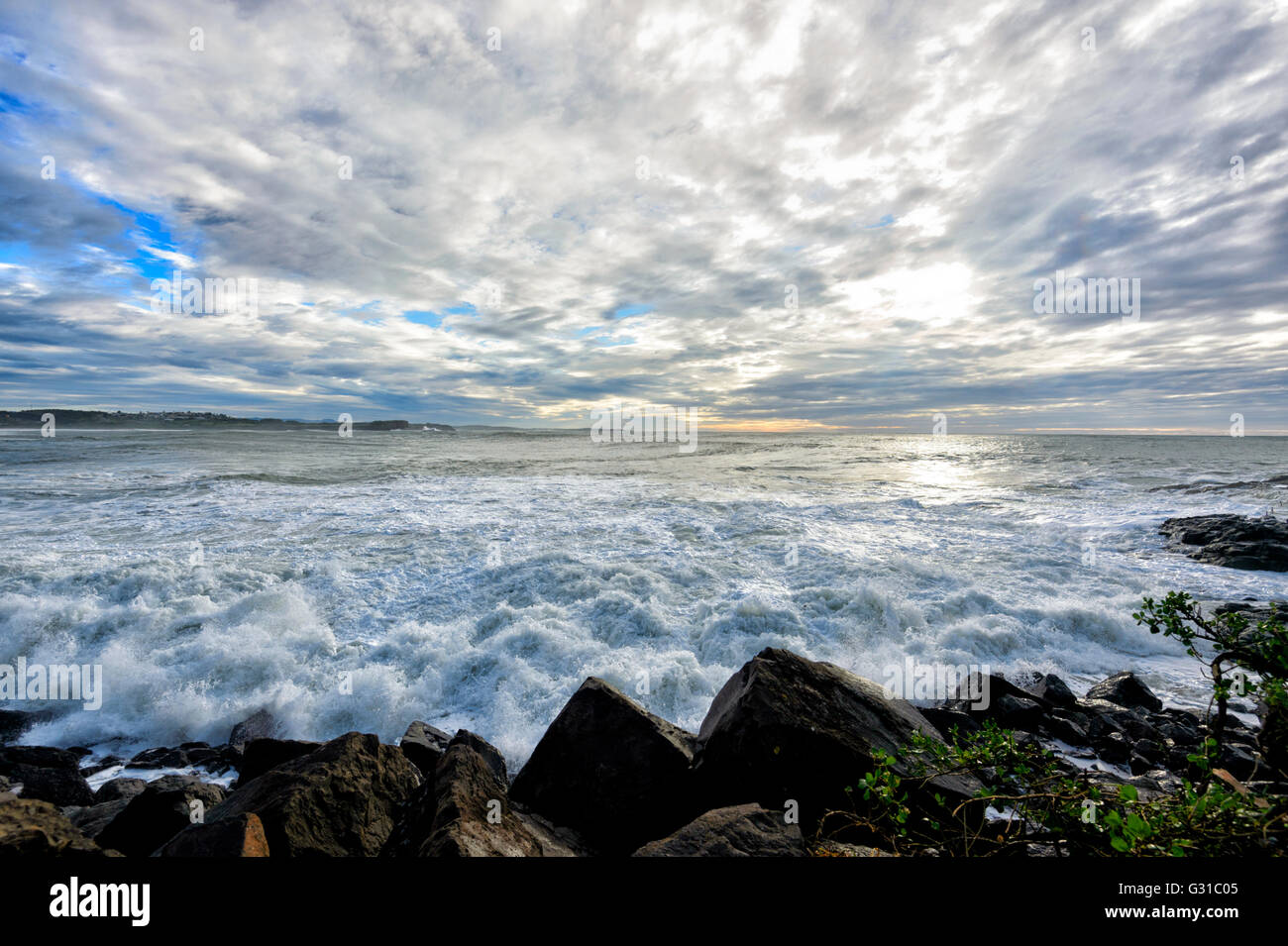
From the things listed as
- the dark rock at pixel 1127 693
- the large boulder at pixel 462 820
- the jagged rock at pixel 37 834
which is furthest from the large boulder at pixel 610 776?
the dark rock at pixel 1127 693

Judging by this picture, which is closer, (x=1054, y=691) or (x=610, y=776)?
(x=610, y=776)

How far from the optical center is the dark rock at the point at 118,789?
5102 mm

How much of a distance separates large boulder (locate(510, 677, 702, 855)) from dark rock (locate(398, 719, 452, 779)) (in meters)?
1.36

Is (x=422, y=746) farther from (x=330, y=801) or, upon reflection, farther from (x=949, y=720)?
(x=949, y=720)

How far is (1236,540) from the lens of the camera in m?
14.2

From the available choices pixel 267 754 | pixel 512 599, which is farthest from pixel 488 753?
pixel 512 599

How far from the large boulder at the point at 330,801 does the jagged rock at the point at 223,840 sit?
0.26 metres

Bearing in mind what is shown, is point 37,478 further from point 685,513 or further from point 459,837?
point 459,837

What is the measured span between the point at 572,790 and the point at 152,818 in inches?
131

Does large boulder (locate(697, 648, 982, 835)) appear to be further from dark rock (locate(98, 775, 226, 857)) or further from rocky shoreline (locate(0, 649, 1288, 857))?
dark rock (locate(98, 775, 226, 857))

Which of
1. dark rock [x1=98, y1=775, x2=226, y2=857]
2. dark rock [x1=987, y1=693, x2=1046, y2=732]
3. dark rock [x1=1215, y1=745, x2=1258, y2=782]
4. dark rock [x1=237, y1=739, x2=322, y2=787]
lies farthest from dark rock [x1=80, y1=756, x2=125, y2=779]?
dark rock [x1=1215, y1=745, x2=1258, y2=782]

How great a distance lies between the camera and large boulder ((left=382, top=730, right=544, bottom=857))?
3012 millimetres

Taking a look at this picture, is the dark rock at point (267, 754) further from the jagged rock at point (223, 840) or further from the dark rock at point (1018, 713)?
the dark rock at point (1018, 713)
